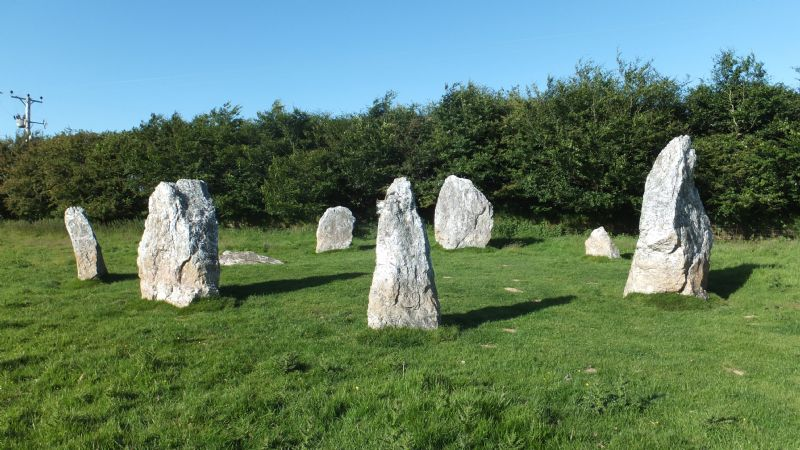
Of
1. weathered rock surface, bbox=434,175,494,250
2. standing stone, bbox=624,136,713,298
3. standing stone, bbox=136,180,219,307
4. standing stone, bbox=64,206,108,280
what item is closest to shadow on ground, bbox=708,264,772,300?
standing stone, bbox=624,136,713,298

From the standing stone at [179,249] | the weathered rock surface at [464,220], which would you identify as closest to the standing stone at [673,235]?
the standing stone at [179,249]

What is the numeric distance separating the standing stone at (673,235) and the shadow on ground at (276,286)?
Result: 26.4ft

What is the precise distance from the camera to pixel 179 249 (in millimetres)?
11789

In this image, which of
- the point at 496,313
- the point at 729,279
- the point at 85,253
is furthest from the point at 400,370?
the point at 85,253

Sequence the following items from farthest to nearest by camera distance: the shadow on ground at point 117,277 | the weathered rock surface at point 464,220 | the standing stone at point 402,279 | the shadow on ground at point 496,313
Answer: the weathered rock surface at point 464,220
the shadow on ground at point 117,277
the shadow on ground at point 496,313
the standing stone at point 402,279

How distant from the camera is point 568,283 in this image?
615 inches

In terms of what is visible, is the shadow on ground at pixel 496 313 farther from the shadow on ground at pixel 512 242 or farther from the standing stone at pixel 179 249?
the shadow on ground at pixel 512 242

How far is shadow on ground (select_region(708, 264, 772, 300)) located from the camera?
14.2 m

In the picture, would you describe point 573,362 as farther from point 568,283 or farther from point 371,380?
point 568,283

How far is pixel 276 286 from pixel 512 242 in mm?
15376

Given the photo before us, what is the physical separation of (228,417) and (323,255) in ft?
59.7

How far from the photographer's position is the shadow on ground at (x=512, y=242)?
26.2 metres

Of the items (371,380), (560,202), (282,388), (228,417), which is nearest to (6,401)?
(228,417)

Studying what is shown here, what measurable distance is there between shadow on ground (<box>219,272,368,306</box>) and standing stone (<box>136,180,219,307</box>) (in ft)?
3.01
